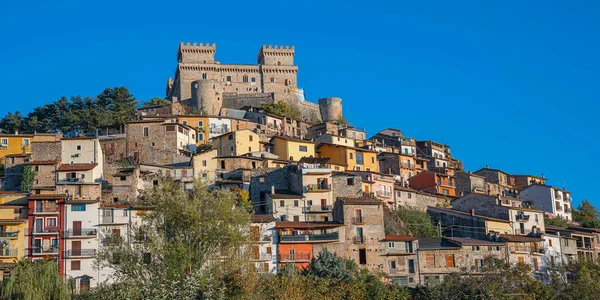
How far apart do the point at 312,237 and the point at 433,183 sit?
94.9 ft

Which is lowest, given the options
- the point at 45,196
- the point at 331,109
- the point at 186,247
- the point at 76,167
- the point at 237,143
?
the point at 186,247

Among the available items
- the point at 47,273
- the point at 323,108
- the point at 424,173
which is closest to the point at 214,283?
the point at 47,273

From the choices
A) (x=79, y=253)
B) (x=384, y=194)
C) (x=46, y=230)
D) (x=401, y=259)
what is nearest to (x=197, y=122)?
(x=384, y=194)

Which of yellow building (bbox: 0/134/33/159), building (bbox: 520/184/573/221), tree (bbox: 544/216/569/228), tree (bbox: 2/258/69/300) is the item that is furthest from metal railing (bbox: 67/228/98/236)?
building (bbox: 520/184/573/221)

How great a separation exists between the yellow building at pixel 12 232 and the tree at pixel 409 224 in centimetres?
2799

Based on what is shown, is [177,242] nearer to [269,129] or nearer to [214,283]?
[214,283]

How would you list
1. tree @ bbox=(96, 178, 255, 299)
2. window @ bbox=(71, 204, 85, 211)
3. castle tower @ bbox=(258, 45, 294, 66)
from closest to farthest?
1. tree @ bbox=(96, 178, 255, 299)
2. window @ bbox=(71, 204, 85, 211)
3. castle tower @ bbox=(258, 45, 294, 66)

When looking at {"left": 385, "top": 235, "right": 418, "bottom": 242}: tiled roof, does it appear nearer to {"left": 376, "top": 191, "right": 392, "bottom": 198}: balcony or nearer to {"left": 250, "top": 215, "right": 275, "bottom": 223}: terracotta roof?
{"left": 250, "top": 215, "right": 275, "bottom": 223}: terracotta roof

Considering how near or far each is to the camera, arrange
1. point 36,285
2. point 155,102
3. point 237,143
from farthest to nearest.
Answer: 1. point 155,102
2. point 237,143
3. point 36,285

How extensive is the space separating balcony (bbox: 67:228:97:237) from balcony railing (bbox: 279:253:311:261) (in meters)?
13.5

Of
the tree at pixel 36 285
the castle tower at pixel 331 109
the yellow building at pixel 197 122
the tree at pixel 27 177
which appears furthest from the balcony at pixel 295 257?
the castle tower at pixel 331 109

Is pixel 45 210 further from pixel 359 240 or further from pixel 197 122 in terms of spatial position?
pixel 197 122

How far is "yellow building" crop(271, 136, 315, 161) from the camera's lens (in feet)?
281

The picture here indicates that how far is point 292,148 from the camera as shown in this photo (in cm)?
8594
